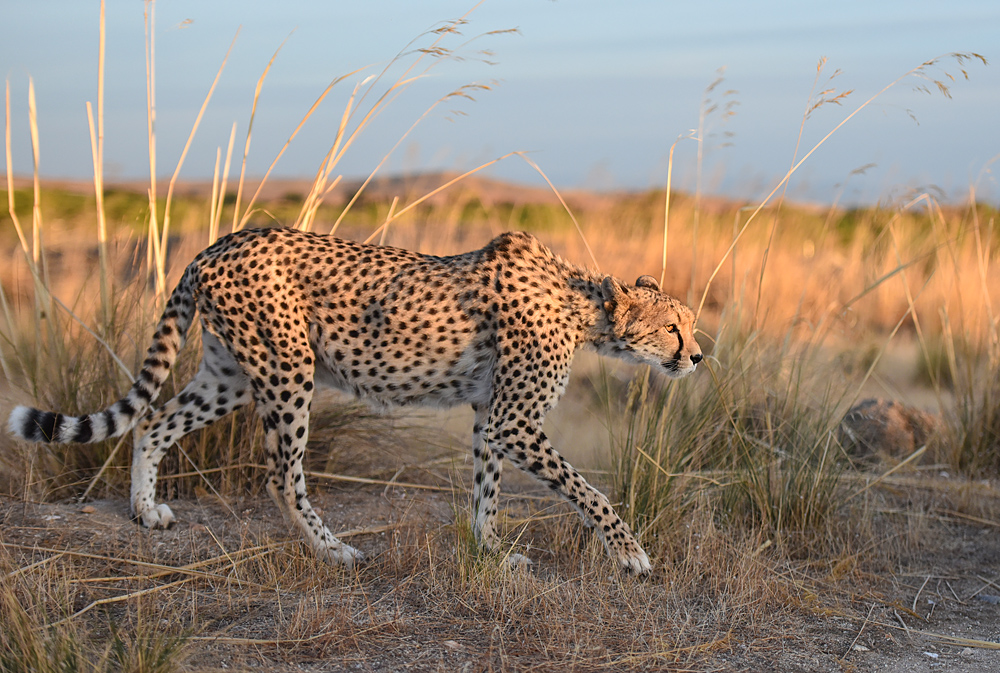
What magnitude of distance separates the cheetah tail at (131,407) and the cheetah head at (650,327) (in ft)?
5.77

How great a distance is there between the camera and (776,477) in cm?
416

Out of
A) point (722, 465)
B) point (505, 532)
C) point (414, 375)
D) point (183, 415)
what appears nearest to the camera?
point (505, 532)

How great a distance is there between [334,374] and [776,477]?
2018 millimetres

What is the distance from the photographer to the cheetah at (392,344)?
12.1 feet

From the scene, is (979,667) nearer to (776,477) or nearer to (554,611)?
(776,477)

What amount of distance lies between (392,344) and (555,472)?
84 cm

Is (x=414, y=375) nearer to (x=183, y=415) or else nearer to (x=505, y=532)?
(x=505, y=532)

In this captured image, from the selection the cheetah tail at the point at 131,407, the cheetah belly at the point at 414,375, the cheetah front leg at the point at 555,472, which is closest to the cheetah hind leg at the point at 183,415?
the cheetah tail at the point at 131,407

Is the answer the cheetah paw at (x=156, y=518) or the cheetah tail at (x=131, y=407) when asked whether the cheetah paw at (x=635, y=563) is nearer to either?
the cheetah paw at (x=156, y=518)

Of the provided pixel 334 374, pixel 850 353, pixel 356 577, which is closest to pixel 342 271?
pixel 334 374

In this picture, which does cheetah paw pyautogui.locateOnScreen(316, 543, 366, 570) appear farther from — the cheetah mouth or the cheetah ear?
the cheetah ear

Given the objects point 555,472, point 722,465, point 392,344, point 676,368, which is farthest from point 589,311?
point 722,465

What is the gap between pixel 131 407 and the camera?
12.4ft

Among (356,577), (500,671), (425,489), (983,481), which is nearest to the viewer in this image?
(500,671)
